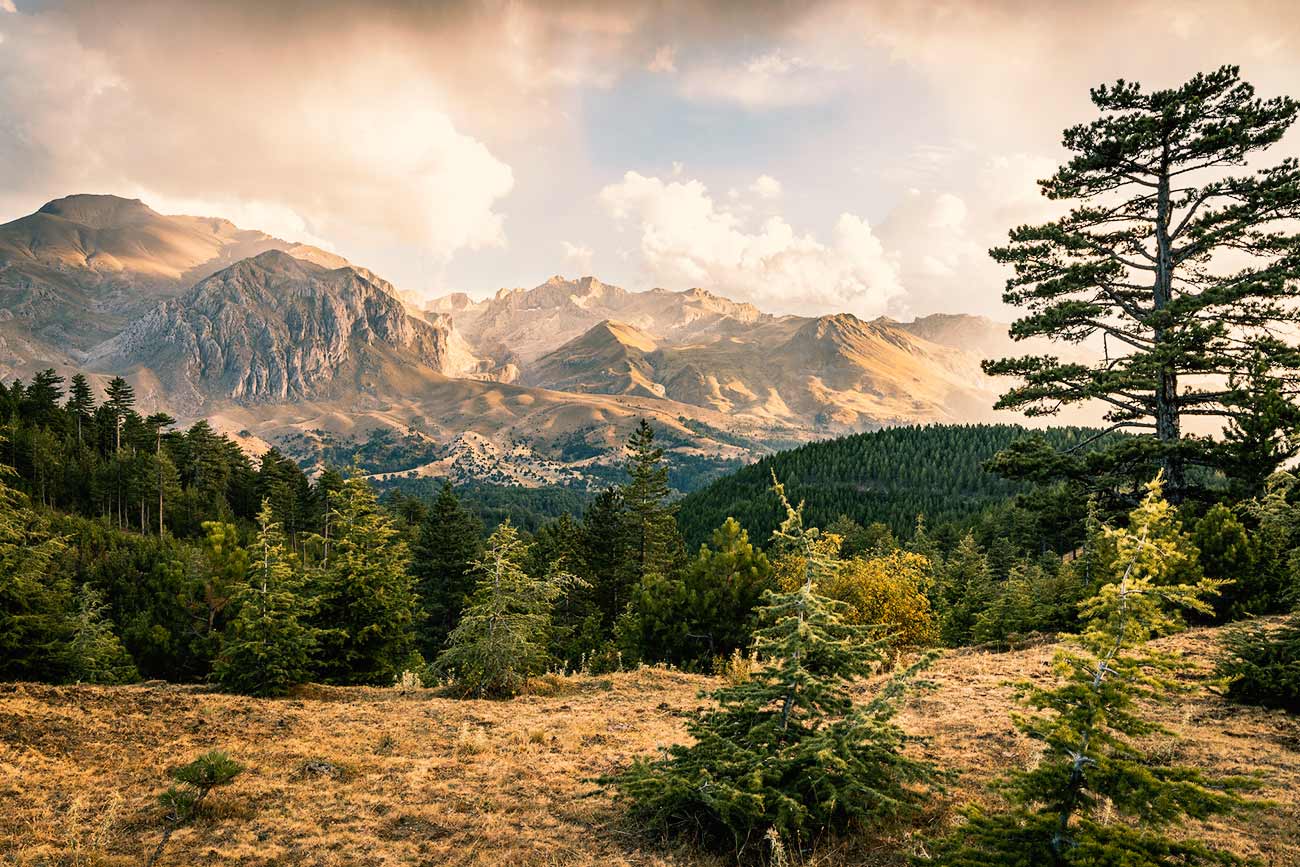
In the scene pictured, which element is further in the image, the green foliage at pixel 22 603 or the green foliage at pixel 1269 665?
the green foliage at pixel 22 603

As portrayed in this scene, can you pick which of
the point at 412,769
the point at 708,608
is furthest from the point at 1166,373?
the point at 412,769

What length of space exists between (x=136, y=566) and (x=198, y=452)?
32805 mm

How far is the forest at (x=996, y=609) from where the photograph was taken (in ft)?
19.9

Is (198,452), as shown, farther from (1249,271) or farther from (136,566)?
(1249,271)

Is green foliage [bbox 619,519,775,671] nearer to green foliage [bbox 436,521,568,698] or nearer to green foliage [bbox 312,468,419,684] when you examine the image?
green foliage [bbox 436,521,568,698]

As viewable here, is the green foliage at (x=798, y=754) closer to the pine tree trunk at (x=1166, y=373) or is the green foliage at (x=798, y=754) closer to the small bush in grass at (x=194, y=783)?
the small bush in grass at (x=194, y=783)

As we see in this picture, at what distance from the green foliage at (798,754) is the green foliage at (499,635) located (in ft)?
35.1

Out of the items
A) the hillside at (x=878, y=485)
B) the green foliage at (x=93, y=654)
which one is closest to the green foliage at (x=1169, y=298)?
the green foliage at (x=93, y=654)

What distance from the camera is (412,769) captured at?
12.6 meters

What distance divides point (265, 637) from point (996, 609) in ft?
86.8

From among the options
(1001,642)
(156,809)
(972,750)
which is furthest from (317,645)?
(1001,642)

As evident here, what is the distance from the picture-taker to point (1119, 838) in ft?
18.0

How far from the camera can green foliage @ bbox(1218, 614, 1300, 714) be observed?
10945mm

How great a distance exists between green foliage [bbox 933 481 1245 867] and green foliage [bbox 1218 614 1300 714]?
764 centimetres
